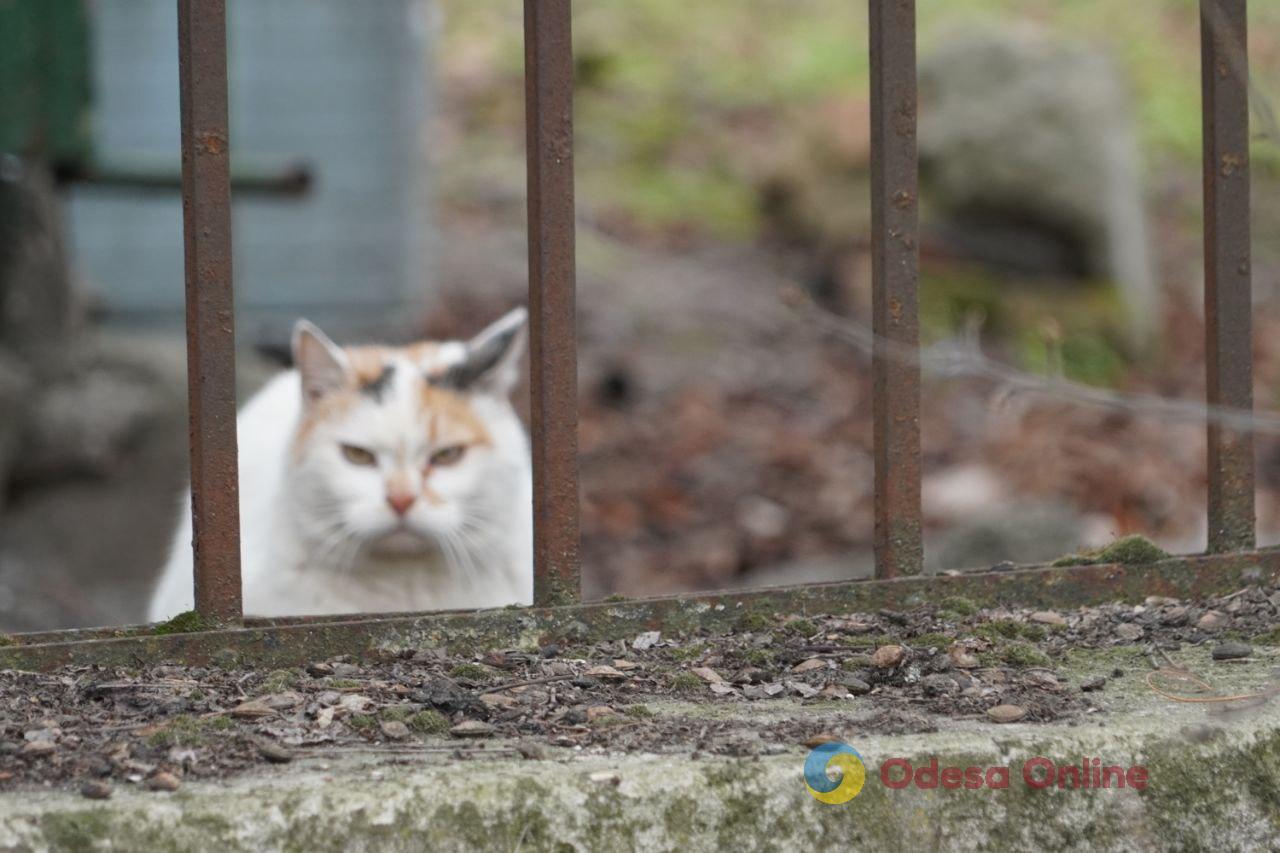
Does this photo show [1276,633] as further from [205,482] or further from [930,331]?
[930,331]

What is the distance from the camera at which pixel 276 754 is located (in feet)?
4.31

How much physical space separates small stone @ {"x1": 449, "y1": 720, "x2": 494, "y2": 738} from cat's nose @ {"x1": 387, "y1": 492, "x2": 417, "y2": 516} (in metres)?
1.75

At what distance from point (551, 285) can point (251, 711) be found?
600mm

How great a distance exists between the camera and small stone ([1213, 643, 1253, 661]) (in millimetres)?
1642

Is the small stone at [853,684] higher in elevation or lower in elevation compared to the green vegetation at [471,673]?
lower

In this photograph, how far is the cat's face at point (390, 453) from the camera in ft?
10.4

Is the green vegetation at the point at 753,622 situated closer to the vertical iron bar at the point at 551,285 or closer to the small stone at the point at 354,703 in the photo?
the vertical iron bar at the point at 551,285

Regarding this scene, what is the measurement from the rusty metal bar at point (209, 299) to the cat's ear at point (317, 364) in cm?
163

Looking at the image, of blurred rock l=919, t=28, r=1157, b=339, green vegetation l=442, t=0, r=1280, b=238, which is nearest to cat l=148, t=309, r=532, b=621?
blurred rock l=919, t=28, r=1157, b=339

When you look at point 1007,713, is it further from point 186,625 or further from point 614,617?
point 186,625

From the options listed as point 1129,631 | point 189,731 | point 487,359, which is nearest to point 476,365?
point 487,359

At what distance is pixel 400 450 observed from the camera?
3240 mm

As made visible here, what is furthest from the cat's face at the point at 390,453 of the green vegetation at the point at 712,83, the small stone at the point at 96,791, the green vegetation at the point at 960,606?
the green vegetation at the point at 712,83

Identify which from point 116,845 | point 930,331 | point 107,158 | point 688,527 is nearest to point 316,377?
point 116,845
